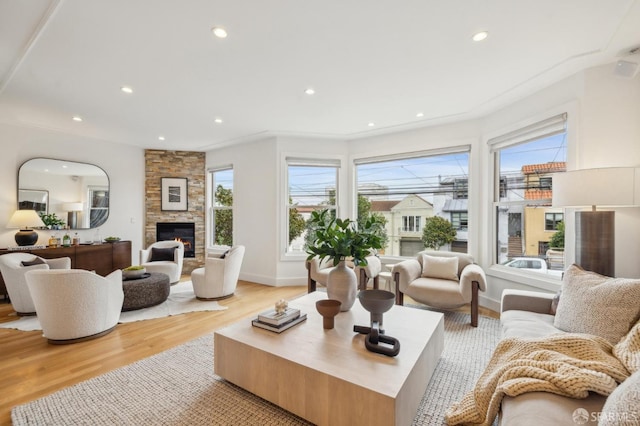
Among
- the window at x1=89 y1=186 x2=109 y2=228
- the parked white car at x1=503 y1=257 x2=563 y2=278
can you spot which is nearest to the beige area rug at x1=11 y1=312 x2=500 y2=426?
the parked white car at x1=503 y1=257 x2=563 y2=278

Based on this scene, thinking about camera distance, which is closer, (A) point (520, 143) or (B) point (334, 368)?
(B) point (334, 368)

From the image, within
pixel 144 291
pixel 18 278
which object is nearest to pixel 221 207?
pixel 144 291

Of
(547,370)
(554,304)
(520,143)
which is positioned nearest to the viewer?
(547,370)

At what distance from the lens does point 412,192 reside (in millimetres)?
4668

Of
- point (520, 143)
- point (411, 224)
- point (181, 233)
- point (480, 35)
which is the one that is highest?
point (480, 35)

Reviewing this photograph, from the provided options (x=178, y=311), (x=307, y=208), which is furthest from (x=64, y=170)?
(x=307, y=208)

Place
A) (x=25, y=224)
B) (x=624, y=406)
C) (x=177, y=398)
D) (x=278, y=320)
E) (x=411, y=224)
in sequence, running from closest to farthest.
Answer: (x=624, y=406), (x=177, y=398), (x=278, y=320), (x=25, y=224), (x=411, y=224)

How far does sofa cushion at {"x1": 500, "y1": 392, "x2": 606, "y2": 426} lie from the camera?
3.34 ft

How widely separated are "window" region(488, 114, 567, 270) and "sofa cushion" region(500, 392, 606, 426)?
2.58m

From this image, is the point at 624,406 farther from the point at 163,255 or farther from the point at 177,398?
the point at 163,255

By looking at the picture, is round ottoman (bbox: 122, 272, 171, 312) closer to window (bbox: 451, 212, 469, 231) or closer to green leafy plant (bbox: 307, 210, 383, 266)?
green leafy plant (bbox: 307, 210, 383, 266)

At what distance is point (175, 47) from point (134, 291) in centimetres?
276

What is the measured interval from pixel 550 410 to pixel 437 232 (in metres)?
3.49

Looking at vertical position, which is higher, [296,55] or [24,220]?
[296,55]
